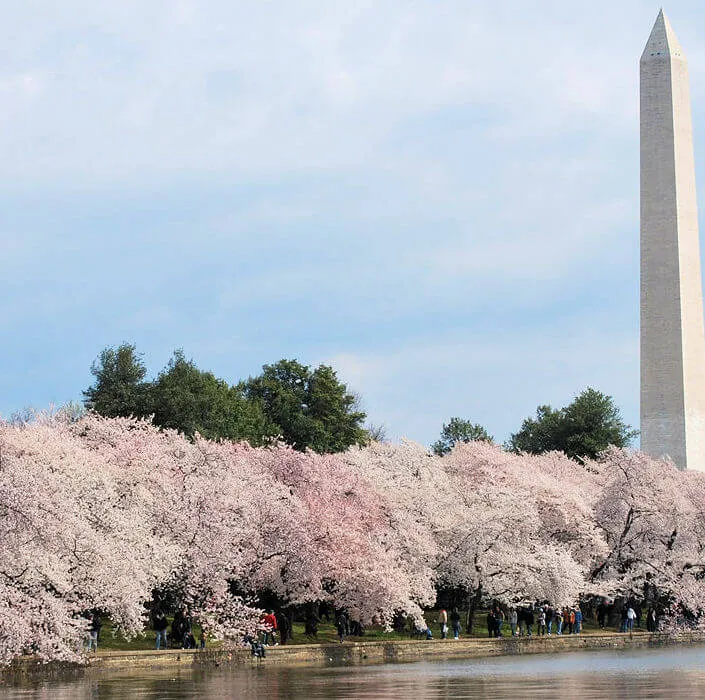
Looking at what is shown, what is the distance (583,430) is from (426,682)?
76346 millimetres

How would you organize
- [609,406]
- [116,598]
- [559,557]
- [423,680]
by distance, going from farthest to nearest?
[609,406], [559,557], [116,598], [423,680]

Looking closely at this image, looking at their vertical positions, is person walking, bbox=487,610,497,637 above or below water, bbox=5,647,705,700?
above

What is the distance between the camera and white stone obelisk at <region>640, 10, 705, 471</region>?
7650 cm

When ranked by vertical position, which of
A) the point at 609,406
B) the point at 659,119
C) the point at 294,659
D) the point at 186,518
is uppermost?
the point at 659,119

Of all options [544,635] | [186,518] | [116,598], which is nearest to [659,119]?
[544,635]

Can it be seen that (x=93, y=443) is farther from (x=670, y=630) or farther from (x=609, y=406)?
(x=609, y=406)

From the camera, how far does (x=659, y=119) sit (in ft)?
250

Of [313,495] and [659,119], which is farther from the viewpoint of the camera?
[659,119]

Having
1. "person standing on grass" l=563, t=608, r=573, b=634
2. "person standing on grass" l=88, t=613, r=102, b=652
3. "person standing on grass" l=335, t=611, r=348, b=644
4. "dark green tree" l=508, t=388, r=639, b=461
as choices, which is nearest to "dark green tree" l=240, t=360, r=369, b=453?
"dark green tree" l=508, t=388, r=639, b=461

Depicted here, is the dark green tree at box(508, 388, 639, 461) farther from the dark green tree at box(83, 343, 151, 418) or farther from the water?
the water

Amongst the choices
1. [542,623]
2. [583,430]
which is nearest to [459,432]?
[583,430]

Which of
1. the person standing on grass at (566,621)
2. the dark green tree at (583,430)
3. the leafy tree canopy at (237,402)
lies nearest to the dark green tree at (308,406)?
the leafy tree canopy at (237,402)

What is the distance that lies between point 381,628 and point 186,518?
13198 mm

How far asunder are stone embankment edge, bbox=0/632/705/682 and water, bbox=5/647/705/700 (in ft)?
4.23
